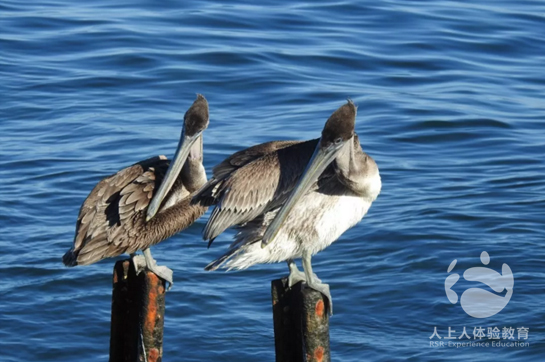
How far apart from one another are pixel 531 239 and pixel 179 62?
652 centimetres

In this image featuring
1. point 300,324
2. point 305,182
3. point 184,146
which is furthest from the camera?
point 184,146

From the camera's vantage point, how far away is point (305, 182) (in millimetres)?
5891

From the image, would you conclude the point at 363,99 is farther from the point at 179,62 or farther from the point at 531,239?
the point at 531,239

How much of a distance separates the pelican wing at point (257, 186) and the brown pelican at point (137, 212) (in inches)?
13.2

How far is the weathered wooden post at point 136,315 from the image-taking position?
5.88m

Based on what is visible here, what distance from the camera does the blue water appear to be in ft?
27.2

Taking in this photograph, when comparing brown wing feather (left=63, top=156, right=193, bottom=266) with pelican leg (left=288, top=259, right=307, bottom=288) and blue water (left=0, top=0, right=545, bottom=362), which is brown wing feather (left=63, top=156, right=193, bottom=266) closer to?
pelican leg (left=288, top=259, right=307, bottom=288)

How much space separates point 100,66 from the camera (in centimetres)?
1434

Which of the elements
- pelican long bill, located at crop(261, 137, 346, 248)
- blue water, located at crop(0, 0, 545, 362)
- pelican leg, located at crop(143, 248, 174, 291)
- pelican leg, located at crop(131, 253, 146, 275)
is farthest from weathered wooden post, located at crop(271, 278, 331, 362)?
blue water, located at crop(0, 0, 545, 362)

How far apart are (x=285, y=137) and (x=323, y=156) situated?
17.9 ft

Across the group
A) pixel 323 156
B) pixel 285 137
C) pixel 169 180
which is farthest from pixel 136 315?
pixel 285 137

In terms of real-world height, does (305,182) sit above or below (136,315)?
above

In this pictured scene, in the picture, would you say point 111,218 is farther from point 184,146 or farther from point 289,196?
point 289,196

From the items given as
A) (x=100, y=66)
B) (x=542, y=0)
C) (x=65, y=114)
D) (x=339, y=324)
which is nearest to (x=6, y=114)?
(x=65, y=114)
